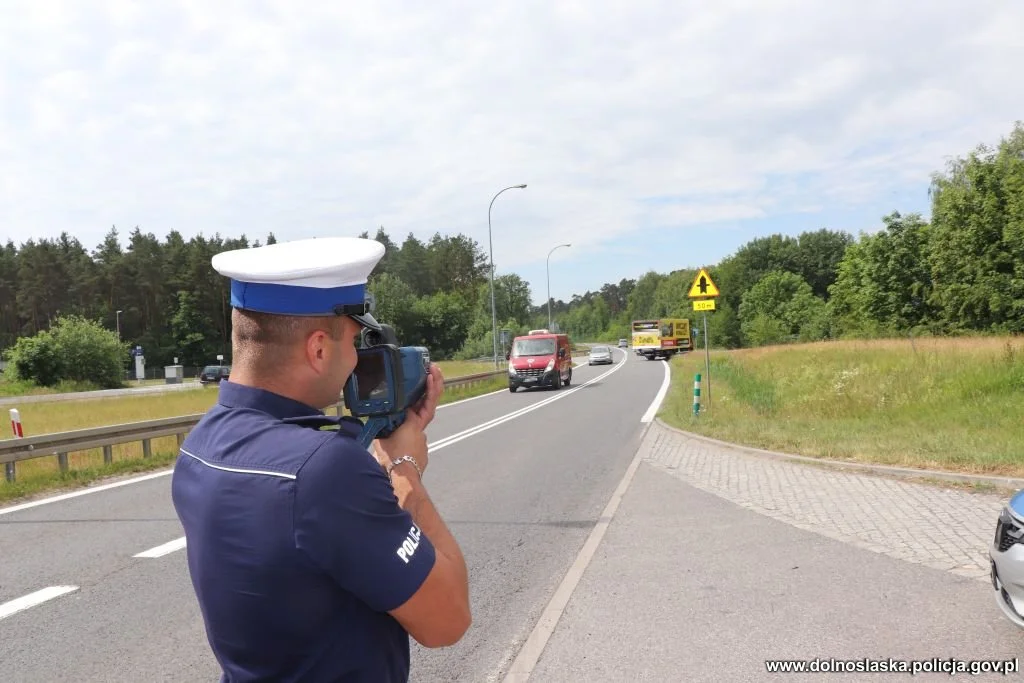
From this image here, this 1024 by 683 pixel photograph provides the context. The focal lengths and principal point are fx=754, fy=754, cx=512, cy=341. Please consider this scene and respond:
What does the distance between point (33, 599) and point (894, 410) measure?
13527mm

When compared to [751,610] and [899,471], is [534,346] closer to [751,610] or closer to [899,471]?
[899,471]

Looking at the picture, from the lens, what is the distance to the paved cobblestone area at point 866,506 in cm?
570

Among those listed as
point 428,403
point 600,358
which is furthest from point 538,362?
point 428,403

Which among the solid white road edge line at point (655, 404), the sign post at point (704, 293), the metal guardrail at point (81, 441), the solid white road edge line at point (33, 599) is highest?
the sign post at point (704, 293)

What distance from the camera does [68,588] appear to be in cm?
580

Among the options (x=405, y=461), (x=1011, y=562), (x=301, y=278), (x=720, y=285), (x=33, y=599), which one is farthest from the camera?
(x=720, y=285)

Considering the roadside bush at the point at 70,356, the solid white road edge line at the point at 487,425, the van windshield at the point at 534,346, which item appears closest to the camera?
the solid white road edge line at the point at 487,425

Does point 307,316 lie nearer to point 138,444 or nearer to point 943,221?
point 138,444

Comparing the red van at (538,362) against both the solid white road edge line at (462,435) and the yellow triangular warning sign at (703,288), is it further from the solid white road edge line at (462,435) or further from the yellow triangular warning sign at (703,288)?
the yellow triangular warning sign at (703,288)

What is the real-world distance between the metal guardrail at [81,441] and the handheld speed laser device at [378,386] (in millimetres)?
9356

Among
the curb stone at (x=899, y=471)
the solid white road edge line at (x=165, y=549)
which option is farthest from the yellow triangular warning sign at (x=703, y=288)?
the solid white road edge line at (x=165, y=549)

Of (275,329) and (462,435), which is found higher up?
(275,329)

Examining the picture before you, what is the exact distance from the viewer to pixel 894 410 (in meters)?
13.9

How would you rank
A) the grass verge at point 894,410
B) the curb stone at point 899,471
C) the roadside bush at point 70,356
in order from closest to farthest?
1. the curb stone at point 899,471
2. the grass verge at point 894,410
3. the roadside bush at point 70,356
